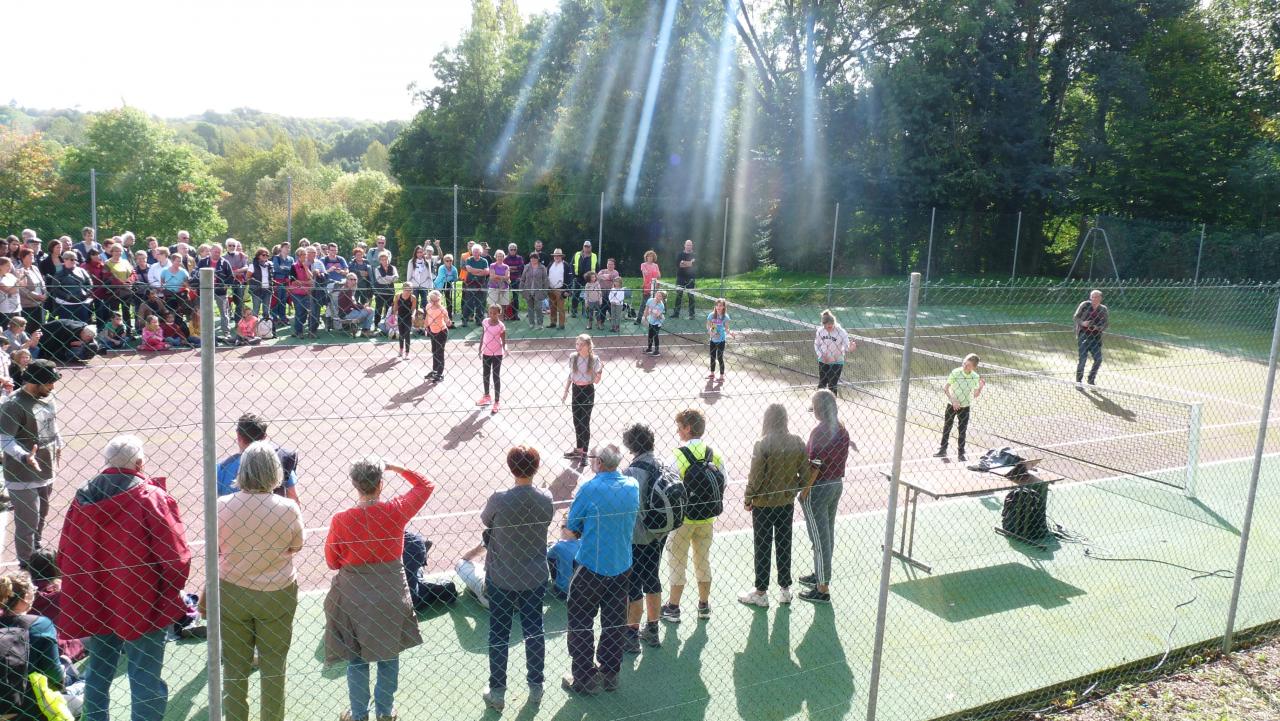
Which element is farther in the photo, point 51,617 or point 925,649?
point 925,649

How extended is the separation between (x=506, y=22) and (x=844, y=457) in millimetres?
50067

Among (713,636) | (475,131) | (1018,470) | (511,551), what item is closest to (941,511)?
(1018,470)

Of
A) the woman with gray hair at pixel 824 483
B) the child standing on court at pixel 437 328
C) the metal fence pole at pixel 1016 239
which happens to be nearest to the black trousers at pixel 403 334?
the child standing on court at pixel 437 328

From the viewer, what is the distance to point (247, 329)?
638 inches

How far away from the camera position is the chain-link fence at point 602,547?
4.55 metres

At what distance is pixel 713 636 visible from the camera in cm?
630

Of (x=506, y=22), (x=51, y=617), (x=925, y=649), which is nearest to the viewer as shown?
(x=51, y=617)

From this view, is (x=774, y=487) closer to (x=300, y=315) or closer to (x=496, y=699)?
(x=496, y=699)

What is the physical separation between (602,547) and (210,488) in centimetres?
260

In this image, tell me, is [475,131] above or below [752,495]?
above

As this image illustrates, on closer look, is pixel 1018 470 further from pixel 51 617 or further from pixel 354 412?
pixel 354 412

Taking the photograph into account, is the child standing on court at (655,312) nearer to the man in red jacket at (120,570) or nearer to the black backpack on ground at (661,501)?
the black backpack on ground at (661,501)

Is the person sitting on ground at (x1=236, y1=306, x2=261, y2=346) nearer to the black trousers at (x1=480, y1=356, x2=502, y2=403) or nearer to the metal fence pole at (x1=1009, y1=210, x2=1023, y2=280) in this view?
the black trousers at (x1=480, y1=356, x2=502, y2=403)

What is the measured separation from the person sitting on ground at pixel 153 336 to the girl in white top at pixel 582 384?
8.06 metres
